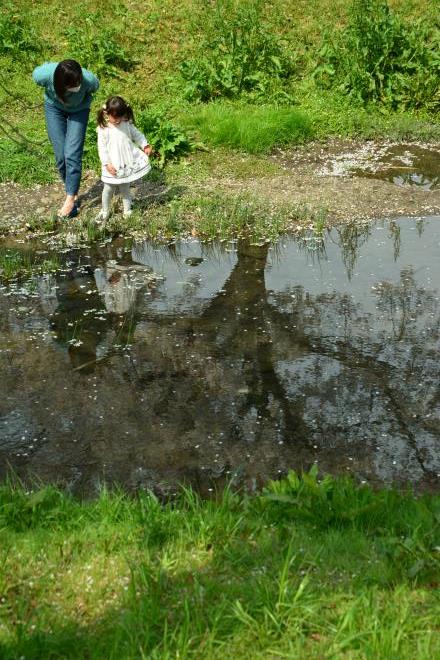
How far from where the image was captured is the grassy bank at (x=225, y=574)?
10.8 feet

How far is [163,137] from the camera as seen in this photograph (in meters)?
10.9

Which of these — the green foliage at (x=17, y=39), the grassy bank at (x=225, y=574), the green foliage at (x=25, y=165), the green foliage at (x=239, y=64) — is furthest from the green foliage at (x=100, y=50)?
the grassy bank at (x=225, y=574)

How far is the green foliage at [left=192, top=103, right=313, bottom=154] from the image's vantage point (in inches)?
450

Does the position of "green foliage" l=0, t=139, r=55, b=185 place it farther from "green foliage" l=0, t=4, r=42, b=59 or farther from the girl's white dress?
"green foliage" l=0, t=4, r=42, b=59

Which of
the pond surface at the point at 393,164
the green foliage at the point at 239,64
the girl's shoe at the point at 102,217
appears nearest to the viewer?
the girl's shoe at the point at 102,217

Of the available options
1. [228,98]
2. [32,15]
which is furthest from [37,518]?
[32,15]

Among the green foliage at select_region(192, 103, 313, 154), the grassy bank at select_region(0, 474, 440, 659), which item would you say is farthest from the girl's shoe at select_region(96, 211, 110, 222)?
the grassy bank at select_region(0, 474, 440, 659)

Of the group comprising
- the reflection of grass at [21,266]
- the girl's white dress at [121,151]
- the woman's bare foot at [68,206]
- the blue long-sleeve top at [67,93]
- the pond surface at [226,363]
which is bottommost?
the pond surface at [226,363]

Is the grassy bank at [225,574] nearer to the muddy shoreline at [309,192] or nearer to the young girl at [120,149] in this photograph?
the young girl at [120,149]

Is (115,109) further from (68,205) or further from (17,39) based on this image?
(17,39)

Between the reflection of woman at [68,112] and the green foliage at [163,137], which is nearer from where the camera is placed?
the reflection of woman at [68,112]

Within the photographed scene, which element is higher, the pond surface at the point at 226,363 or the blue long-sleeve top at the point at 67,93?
the blue long-sleeve top at the point at 67,93

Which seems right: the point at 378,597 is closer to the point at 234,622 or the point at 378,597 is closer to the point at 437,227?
the point at 234,622

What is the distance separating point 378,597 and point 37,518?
174 centimetres
